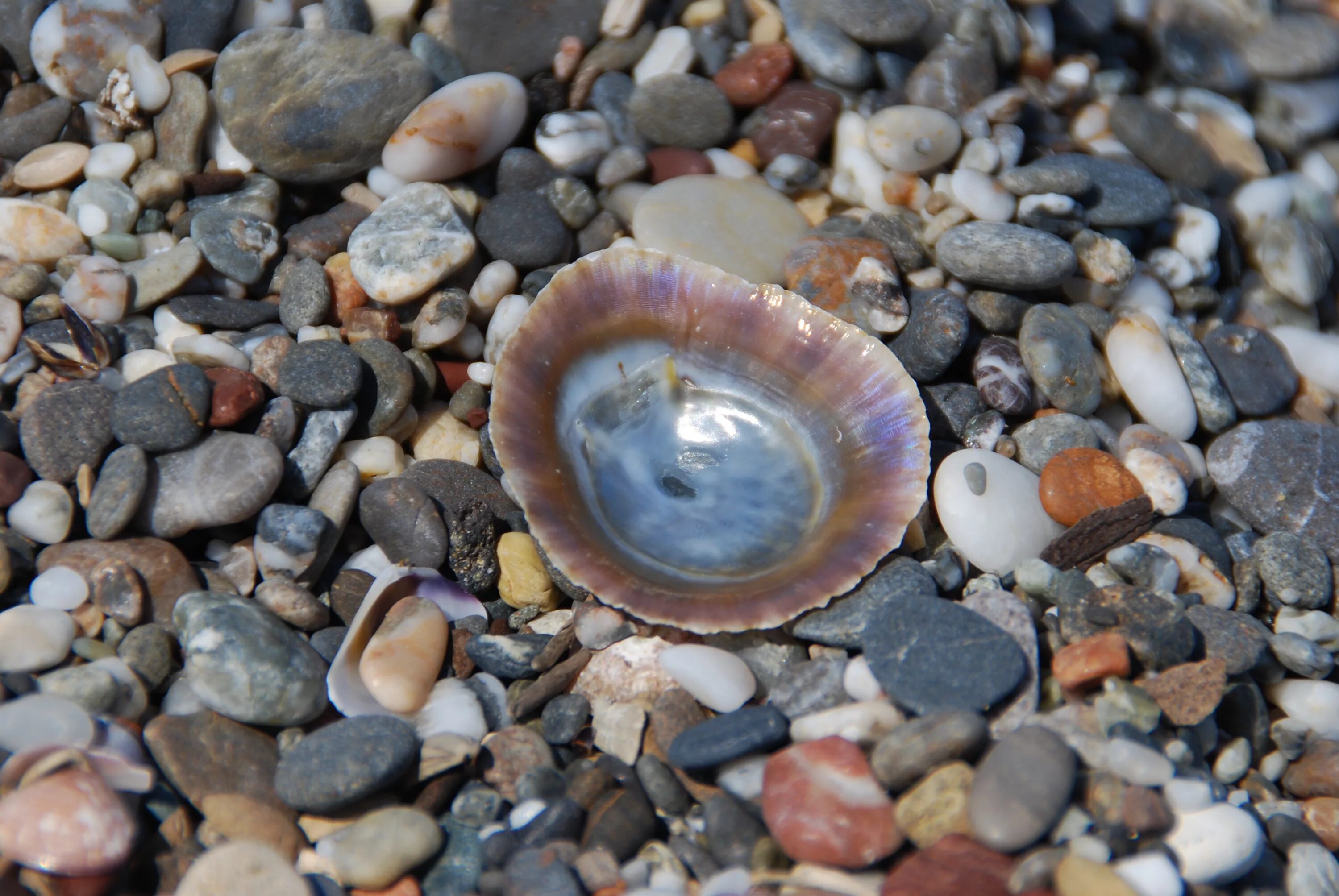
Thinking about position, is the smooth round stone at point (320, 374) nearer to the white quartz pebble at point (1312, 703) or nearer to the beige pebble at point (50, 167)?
the beige pebble at point (50, 167)

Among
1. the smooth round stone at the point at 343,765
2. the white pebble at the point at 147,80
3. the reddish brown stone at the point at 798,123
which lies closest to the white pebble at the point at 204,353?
the white pebble at the point at 147,80

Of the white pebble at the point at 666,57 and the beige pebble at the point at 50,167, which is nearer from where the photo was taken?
the beige pebble at the point at 50,167

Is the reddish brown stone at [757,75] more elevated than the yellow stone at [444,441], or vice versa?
the reddish brown stone at [757,75]

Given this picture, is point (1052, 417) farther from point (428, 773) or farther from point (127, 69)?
point (127, 69)

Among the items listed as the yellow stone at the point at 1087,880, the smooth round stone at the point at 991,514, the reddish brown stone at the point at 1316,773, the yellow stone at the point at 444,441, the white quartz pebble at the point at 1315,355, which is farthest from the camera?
the white quartz pebble at the point at 1315,355

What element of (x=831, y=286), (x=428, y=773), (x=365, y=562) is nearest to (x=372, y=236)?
(x=365, y=562)

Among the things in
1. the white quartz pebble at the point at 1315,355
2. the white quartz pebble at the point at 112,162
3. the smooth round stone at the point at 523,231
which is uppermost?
the white quartz pebble at the point at 112,162
